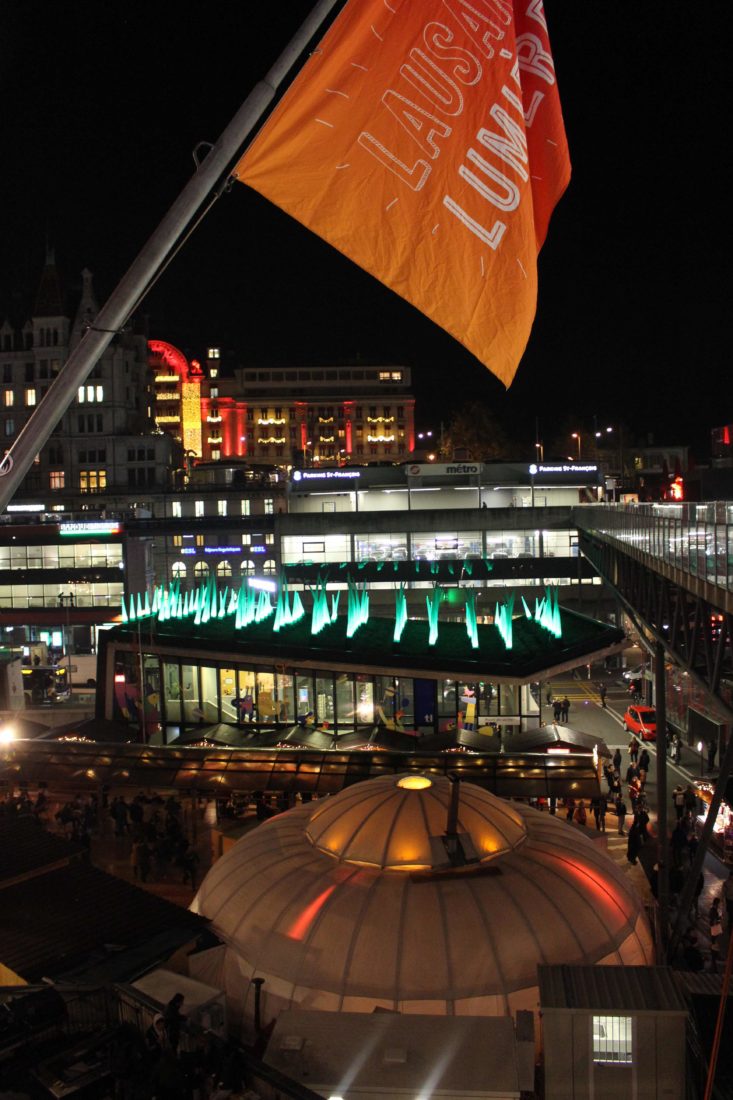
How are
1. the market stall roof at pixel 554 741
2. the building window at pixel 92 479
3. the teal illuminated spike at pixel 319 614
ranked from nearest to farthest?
1. the market stall roof at pixel 554 741
2. the teal illuminated spike at pixel 319 614
3. the building window at pixel 92 479

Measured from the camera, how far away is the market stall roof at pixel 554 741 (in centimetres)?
2877

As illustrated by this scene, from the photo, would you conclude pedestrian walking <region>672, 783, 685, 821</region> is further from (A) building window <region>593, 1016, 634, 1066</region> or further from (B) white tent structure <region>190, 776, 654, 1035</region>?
(A) building window <region>593, 1016, 634, 1066</region>

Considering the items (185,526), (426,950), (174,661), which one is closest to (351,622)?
(174,661)

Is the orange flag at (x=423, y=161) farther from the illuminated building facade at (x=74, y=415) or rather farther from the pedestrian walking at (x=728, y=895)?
the illuminated building facade at (x=74, y=415)

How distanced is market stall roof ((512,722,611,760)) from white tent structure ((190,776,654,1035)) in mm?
12782

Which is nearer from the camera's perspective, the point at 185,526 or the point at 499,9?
the point at 499,9

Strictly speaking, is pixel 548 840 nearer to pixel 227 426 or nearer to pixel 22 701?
pixel 22 701

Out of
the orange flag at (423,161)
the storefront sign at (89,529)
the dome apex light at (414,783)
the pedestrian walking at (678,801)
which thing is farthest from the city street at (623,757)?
the storefront sign at (89,529)

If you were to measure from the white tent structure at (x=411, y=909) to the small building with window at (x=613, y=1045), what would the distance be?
2.36 meters

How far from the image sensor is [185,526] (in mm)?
70438

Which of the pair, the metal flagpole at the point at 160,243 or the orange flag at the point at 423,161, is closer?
the metal flagpole at the point at 160,243

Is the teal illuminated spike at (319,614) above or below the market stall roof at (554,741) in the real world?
above

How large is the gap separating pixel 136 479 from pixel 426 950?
270 feet

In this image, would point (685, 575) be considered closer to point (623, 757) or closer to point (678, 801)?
point (678, 801)
